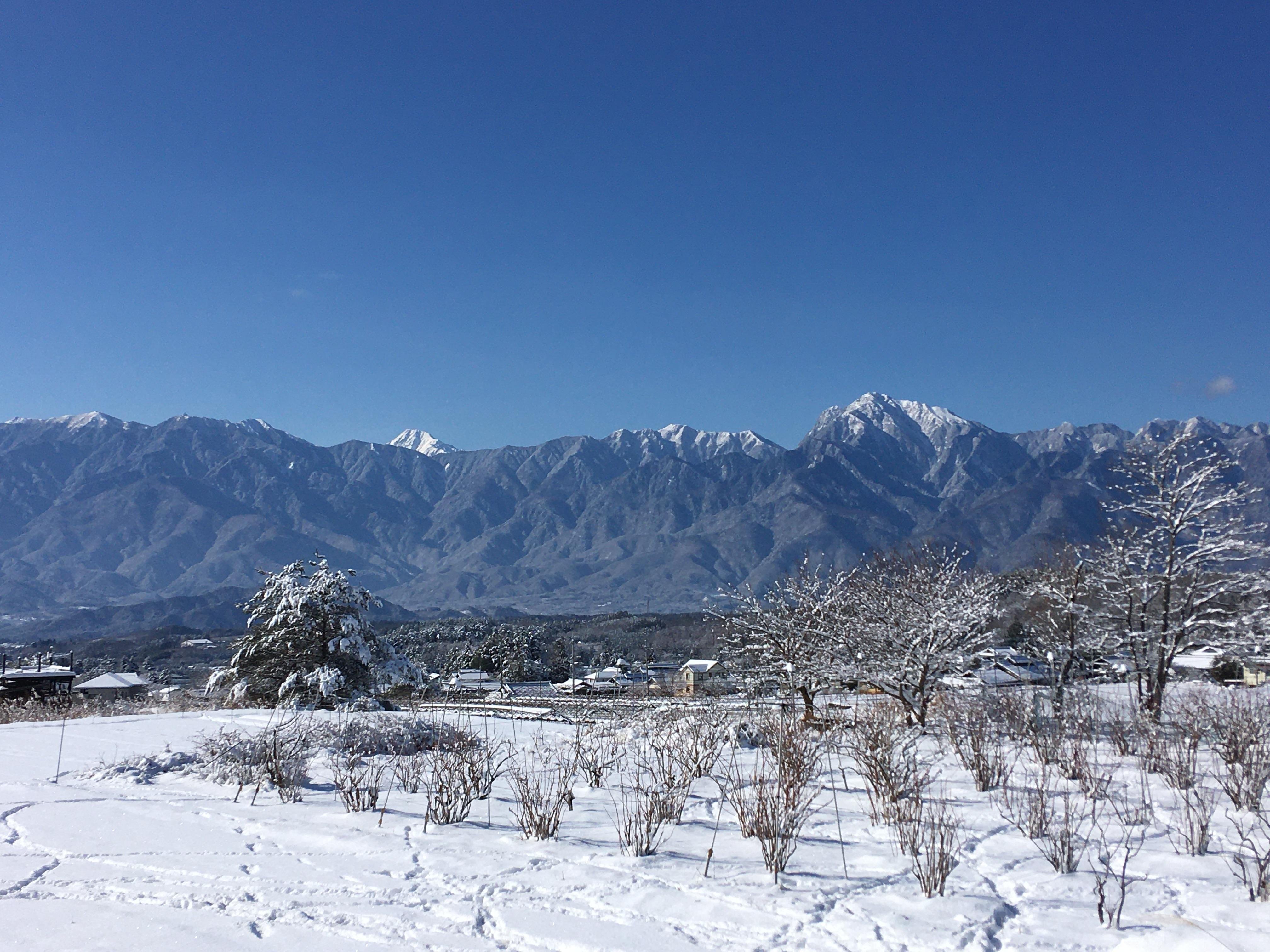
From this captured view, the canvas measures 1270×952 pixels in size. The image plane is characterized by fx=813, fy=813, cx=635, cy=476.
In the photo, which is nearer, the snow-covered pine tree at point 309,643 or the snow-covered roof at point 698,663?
the snow-covered pine tree at point 309,643

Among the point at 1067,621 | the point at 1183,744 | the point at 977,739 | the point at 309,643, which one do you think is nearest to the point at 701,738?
the point at 977,739

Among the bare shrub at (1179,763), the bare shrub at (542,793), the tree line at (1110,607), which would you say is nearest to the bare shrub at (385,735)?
the bare shrub at (542,793)

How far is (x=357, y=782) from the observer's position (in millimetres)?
6973

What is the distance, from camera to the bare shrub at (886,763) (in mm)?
6496

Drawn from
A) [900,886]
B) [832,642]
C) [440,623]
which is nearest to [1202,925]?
[900,886]

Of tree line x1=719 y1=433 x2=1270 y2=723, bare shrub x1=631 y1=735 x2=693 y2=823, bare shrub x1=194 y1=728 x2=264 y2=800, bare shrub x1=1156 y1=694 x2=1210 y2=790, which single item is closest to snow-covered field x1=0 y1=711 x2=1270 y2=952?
bare shrub x1=631 y1=735 x2=693 y2=823

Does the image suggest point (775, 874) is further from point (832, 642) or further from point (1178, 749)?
point (832, 642)

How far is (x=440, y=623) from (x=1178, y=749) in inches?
5941

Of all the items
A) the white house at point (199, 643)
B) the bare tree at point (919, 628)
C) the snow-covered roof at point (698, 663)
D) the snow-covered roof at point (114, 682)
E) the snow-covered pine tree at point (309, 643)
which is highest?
the bare tree at point (919, 628)

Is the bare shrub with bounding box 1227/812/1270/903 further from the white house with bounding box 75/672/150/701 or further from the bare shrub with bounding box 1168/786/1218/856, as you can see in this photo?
the white house with bounding box 75/672/150/701

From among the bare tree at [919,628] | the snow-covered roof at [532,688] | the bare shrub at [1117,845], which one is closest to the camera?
the bare shrub at [1117,845]

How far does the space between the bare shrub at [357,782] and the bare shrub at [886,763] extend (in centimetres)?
420

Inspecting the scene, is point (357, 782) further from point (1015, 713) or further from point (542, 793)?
point (1015, 713)

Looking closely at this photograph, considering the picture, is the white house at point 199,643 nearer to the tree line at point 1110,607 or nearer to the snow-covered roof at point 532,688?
the snow-covered roof at point 532,688
